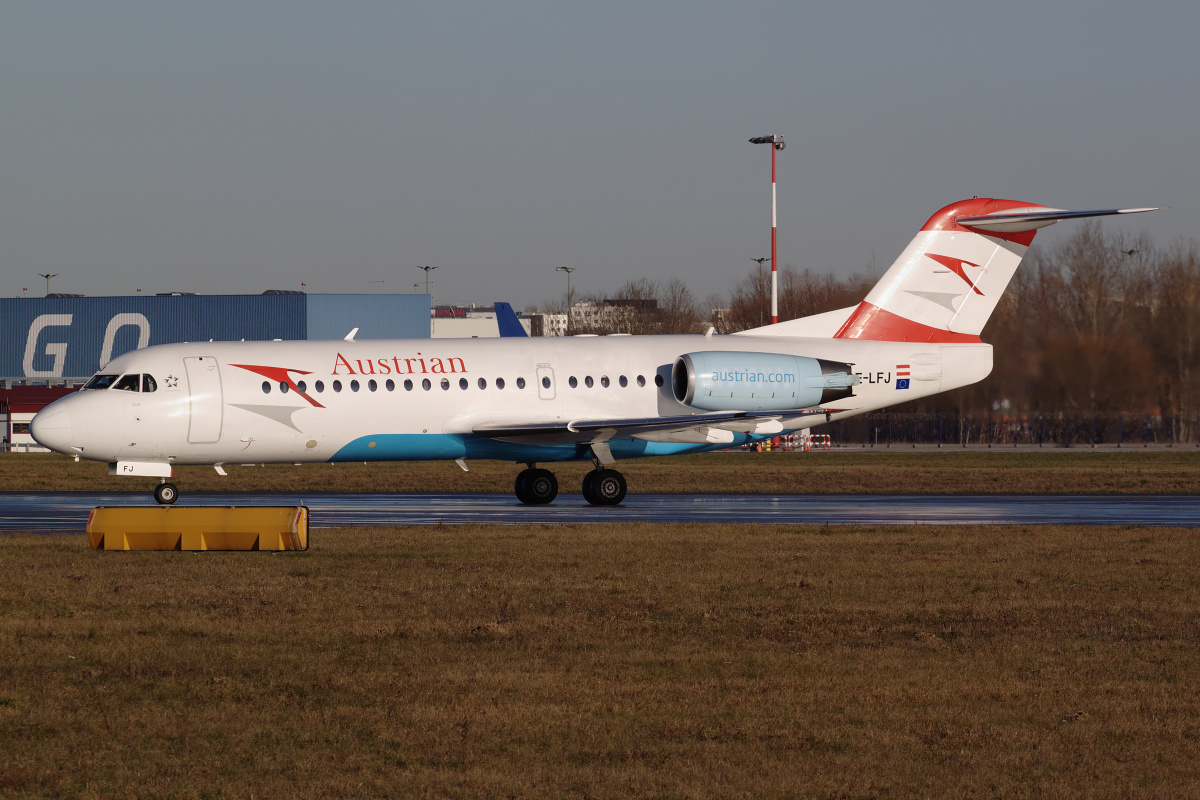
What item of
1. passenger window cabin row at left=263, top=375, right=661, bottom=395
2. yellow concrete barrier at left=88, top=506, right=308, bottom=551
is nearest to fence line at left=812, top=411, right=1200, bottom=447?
passenger window cabin row at left=263, top=375, right=661, bottom=395

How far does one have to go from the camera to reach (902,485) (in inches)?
1451

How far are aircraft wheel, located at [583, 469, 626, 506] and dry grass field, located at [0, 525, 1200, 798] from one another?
986cm

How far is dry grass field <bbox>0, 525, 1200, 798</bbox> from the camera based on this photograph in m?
7.77

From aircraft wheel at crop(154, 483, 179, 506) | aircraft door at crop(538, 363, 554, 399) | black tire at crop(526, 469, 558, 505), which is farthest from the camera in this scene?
black tire at crop(526, 469, 558, 505)

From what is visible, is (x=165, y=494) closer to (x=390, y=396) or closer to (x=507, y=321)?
(x=390, y=396)

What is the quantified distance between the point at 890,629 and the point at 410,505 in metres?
17.4

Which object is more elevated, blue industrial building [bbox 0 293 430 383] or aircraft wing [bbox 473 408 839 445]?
blue industrial building [bbox 0 293 430 383]

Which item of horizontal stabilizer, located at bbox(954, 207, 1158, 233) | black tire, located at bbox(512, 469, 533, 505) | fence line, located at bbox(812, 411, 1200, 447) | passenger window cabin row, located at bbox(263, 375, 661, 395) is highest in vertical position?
horizontal stabilizer, located at bbox(954, 207, 1158, 233)

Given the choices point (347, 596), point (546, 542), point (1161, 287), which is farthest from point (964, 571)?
point (1161, 287)

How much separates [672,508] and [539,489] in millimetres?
2920

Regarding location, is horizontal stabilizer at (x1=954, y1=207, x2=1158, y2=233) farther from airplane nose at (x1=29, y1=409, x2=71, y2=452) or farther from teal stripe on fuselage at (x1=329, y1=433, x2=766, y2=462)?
airplane nose at (x1=29, y1=409, x2=71, y2=452)

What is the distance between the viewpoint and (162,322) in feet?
263

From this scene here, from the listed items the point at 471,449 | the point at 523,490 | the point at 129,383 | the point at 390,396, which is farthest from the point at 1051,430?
the point at 129,383

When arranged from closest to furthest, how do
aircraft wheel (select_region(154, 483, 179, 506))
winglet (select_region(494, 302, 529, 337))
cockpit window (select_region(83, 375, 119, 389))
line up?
aircraft wheel (select_region(154, 483, 179, 506)), cockpit window (select_region(83, 375, 119, 389)), winglet (select_region(494, 302, 529, 337))
